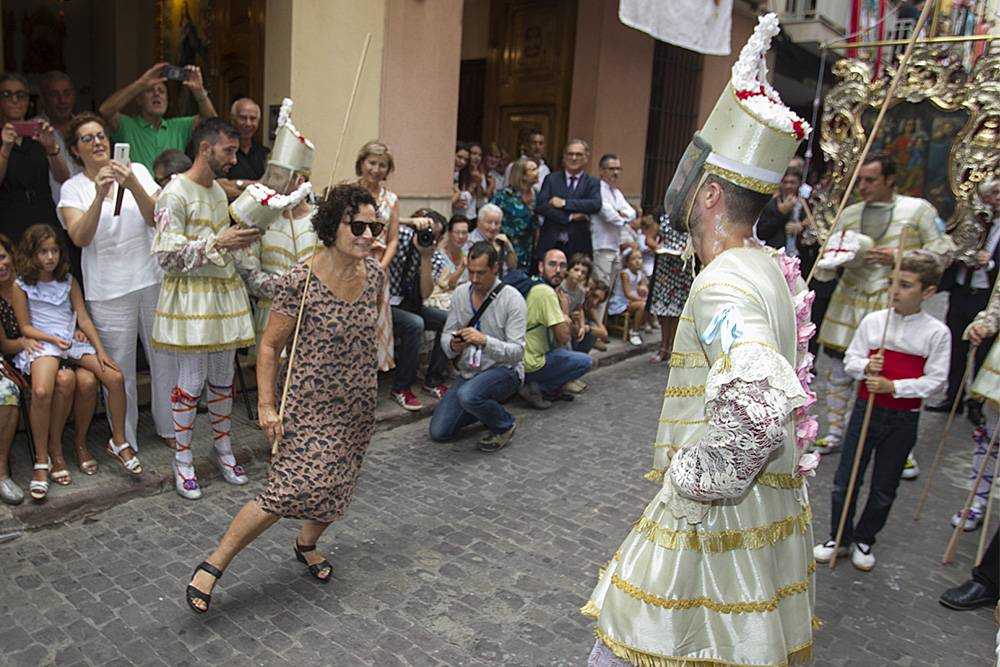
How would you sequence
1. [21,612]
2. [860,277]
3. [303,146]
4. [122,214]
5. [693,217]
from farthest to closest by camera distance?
[860,277]
[122,214]
[303,146]
[21,612]
[693,217]

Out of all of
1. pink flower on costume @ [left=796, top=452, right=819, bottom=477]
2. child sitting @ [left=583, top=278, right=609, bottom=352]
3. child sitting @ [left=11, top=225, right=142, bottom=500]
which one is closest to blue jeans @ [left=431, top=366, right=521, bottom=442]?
child sitting @ [left=11, top=225, right=142, bottom=500]

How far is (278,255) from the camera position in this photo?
517 centimetres

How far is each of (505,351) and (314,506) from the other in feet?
8.09

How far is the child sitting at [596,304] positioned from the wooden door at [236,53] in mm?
3854

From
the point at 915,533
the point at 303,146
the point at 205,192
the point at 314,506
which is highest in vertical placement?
the point at 303,146

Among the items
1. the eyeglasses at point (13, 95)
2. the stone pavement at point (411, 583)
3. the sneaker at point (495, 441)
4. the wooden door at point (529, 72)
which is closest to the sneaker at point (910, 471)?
the stone pavement at point (411, 583)

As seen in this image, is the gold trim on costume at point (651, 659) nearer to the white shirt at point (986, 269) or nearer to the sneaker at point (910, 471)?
the sneaker at point (910, 471)

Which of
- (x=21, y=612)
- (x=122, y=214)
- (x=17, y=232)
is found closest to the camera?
(x=21, y=612)

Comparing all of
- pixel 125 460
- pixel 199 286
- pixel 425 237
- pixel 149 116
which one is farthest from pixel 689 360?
pixel 149 116

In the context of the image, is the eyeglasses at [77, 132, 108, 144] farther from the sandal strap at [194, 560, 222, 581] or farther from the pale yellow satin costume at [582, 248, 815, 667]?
the pale yellow satin costume at [582, 248, 815, 667]

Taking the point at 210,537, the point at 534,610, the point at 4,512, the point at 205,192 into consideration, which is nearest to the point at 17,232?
the point at 205,192

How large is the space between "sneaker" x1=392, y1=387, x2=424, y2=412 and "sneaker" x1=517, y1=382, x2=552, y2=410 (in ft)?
3.15

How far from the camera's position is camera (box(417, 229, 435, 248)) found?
21.0 ft

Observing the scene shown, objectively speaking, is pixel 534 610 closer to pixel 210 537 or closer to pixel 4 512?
pixel 210 537
